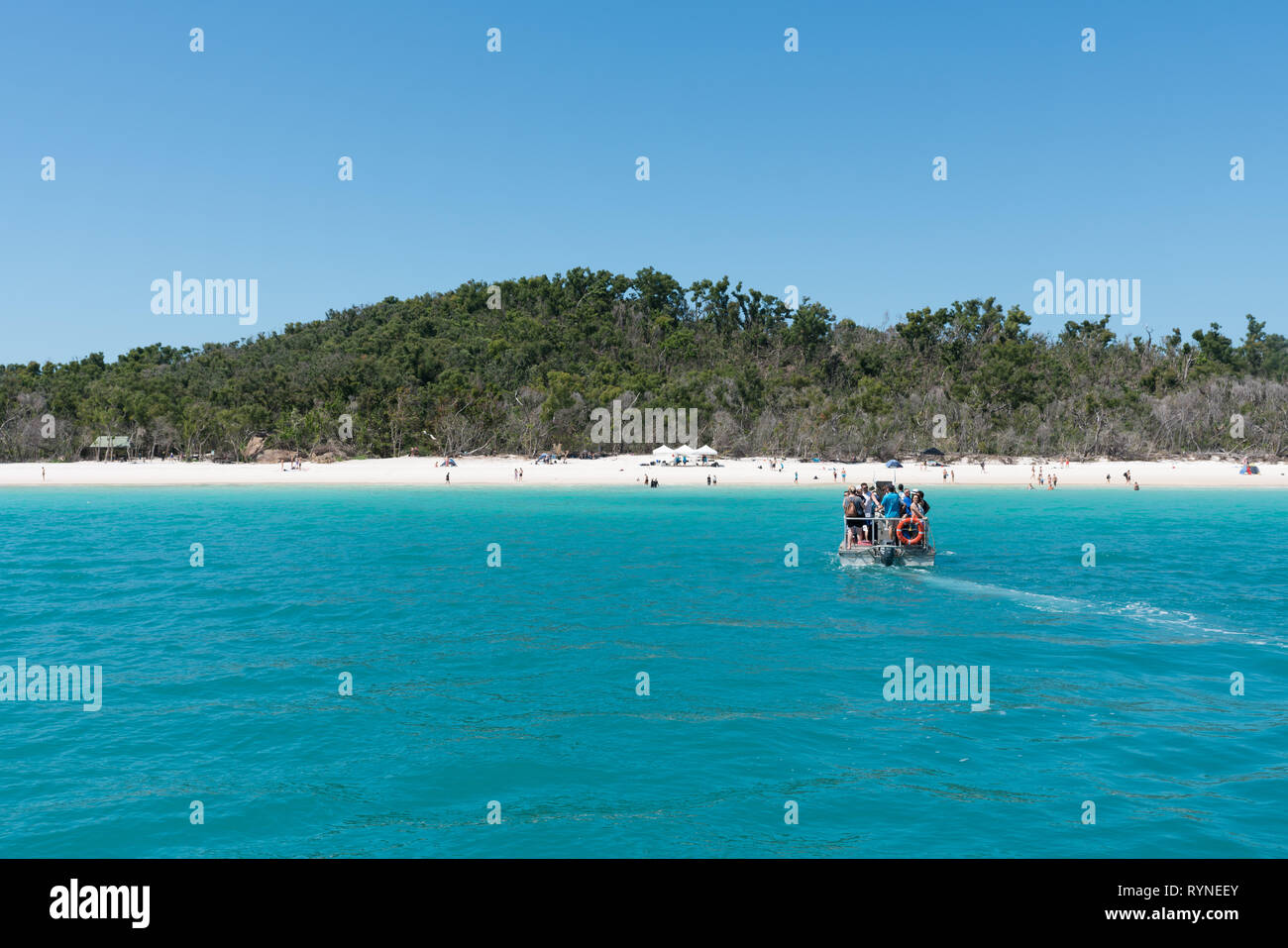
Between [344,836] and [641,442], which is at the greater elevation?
[641,442]

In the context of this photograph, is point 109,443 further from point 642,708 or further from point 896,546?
point 642,708

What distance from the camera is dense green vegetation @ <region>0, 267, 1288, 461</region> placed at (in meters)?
89.8

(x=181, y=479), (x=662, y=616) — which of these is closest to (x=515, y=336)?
(x=181, y=479)

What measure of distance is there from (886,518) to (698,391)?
67376mm


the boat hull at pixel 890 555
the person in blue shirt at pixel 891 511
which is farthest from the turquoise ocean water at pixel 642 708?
the person in blue shirt at pixel 891 511

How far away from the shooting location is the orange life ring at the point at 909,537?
96.3 ft

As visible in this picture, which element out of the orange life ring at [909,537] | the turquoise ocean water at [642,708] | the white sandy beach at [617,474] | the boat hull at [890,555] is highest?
the white sandy beach at [617,474]

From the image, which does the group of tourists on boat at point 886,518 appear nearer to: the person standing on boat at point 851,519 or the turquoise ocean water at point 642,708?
the person standing on boat at point 851,519

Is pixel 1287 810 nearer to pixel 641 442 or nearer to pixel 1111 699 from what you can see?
pixel 1111 699

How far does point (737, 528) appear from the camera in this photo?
4381cm

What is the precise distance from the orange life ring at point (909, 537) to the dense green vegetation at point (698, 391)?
59.5 metres

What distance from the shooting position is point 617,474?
8000 centimetres
